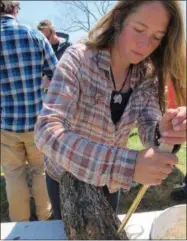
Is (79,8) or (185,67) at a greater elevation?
(79,8)

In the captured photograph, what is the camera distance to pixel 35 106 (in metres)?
1.66

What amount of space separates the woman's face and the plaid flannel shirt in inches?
3.3

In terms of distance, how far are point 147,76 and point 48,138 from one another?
483mm

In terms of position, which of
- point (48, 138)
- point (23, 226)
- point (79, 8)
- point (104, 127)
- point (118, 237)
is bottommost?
point (23, 226)

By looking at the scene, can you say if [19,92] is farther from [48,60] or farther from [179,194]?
[179,194]

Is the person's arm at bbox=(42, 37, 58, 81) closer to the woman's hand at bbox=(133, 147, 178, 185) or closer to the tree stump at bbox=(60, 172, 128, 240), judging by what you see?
the tree stump at bbox=(60, 172, 128, 240)

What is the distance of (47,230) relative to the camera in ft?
3.70

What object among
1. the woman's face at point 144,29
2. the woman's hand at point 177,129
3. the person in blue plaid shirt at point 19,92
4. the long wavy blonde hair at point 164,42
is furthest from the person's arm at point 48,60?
the woman's hand at point 177,129

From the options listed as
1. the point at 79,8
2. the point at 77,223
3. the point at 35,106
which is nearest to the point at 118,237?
the point at 77,223

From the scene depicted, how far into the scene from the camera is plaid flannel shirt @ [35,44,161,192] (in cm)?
71

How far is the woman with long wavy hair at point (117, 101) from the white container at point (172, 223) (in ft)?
0.60

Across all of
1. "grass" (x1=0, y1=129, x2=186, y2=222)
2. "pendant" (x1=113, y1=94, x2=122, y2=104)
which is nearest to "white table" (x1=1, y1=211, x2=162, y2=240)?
"pendant" (x1=113, y1=94, x2=122, y2=104)

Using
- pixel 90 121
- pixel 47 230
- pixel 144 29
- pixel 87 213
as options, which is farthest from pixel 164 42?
pixel 47 230

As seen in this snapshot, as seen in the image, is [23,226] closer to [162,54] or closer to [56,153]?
[56,153]
